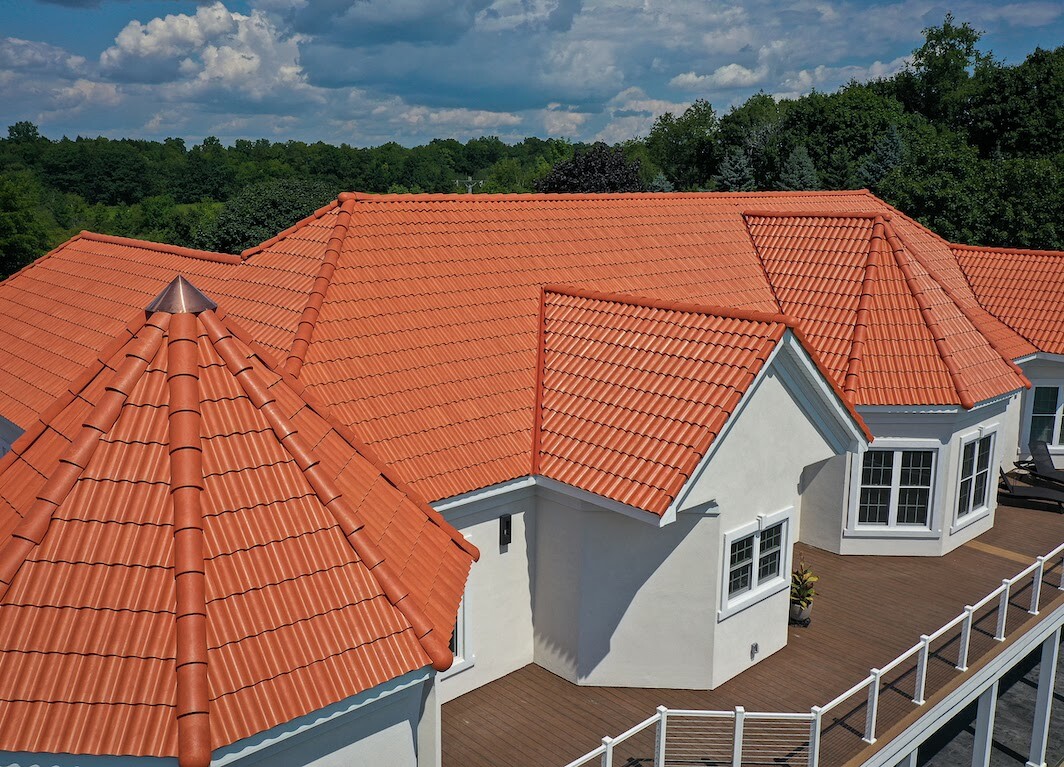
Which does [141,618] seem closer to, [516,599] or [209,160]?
[516,599]

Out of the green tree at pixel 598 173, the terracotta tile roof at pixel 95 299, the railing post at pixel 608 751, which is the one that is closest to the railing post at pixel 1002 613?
the railing post at pixel 608 751

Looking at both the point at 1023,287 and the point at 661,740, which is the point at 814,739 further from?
the point at 1023,287

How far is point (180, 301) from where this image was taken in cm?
1011

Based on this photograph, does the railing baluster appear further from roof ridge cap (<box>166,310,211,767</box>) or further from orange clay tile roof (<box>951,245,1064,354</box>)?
orange clay tile roof (<box>951,245,1064,354</box>)

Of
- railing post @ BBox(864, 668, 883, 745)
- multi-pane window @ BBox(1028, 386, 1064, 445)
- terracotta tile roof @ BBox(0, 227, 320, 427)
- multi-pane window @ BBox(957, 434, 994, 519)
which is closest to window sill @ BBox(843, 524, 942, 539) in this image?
multi-pane window @ BBox(957, 434, 994, 519)

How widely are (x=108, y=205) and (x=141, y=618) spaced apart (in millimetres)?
112897

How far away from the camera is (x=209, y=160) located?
11469 centimetres

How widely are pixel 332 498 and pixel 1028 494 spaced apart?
1965 centimetres

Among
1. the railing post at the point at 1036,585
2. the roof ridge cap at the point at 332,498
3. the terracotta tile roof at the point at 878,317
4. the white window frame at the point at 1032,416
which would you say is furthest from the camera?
the white window frame at the point at 1032,416

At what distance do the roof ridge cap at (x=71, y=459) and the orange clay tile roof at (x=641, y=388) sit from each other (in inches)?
258

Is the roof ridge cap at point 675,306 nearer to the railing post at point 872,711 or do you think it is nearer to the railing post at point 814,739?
the railing post at point 872,711

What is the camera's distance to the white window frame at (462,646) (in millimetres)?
13672

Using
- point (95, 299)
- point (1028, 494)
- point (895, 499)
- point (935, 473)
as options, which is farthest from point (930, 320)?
point (95, 299)

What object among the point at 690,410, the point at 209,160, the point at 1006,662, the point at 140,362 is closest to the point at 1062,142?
the point at 1006,662
